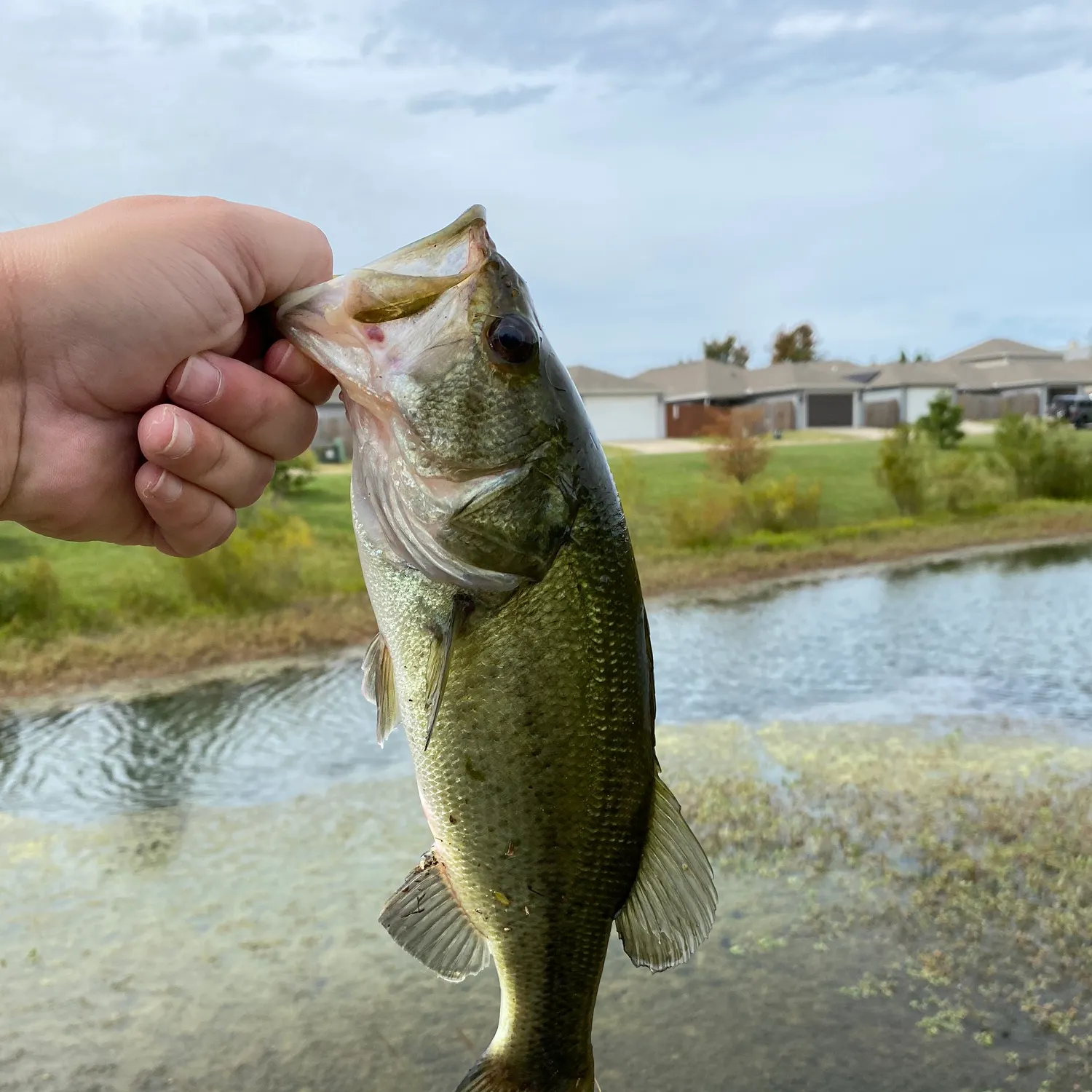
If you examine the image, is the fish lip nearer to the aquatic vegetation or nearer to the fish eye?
the fish eye

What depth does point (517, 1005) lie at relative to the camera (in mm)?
1574

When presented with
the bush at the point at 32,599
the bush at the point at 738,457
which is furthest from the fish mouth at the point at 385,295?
the bush at the point at 738,457

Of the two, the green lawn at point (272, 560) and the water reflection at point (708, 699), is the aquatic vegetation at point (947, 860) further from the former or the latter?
the green lawn at point (272, 560)

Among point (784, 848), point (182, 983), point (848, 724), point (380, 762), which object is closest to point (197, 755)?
point (380, 762)

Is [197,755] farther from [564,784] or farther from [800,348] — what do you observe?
[800,348]

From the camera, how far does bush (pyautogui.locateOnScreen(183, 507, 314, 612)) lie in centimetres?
982

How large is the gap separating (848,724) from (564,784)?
5767 mm

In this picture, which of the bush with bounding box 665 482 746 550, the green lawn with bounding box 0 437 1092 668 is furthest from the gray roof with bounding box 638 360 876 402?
the bush with bounding box 665 482 746 550

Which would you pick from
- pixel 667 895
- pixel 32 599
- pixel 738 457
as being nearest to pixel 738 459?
pixel 738 457

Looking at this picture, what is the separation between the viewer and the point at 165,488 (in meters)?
1.74

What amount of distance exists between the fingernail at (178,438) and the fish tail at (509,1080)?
1.10m

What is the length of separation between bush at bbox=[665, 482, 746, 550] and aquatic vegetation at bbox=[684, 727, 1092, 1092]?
25.0ft

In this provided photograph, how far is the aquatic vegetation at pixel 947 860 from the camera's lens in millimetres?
3736

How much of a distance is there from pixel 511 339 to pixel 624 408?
113 feet
